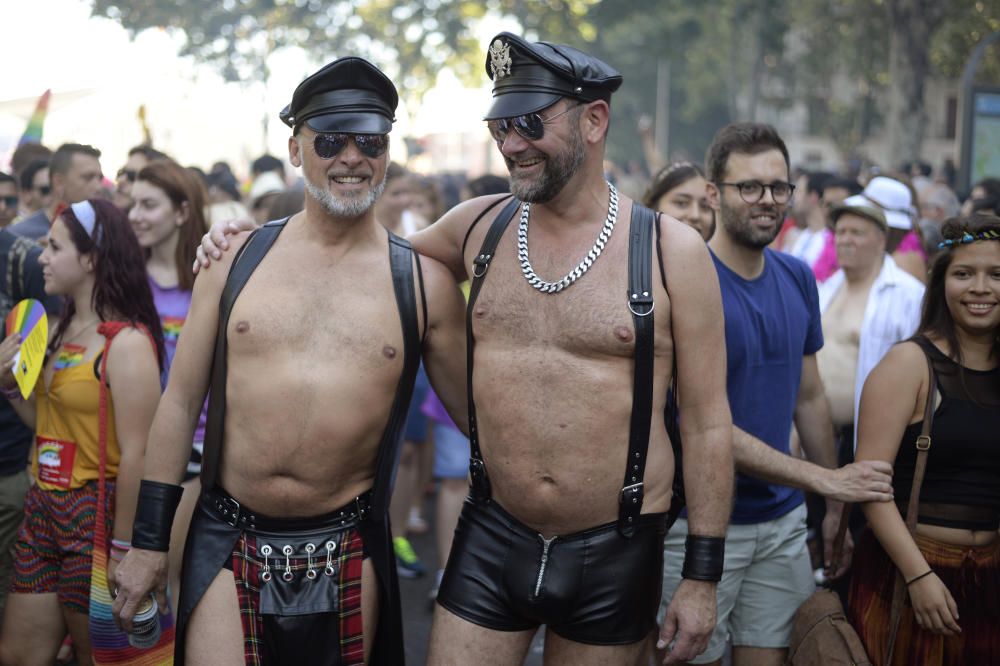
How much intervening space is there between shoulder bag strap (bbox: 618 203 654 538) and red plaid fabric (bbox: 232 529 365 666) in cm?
82

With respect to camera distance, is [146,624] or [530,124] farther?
[146,624]

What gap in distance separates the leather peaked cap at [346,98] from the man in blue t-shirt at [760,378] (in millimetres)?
1394

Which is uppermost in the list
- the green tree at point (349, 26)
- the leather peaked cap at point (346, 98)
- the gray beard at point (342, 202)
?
the green tree at point (349, 26)

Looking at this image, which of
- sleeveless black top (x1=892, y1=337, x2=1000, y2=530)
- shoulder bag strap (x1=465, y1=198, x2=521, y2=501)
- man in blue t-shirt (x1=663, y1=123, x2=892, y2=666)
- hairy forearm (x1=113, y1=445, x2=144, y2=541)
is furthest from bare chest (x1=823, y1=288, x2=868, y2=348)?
hairy forearm (x1=113, y1=445, x2=144, y2=541)

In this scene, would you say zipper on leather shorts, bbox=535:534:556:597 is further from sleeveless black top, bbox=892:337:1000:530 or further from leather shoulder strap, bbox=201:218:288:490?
sleeveless black top, bbox=892:337:1000:530

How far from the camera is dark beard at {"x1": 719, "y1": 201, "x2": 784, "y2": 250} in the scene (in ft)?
13.6

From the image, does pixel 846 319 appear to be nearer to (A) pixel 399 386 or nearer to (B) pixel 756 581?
(B) pixel 756 581

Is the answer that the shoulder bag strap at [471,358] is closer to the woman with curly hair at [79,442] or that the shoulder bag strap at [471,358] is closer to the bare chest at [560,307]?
the bare chest at [560,307]

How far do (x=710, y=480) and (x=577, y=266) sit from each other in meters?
0.74

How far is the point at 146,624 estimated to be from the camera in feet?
11.5

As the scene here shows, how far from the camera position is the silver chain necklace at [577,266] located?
3361 mm

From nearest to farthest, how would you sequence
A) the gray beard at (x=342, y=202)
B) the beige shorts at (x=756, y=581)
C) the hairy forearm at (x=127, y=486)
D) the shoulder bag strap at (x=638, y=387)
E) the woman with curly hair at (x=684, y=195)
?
the shoulder bag strap at (x=638, y=387)
the gray beard at (x=342, y=202)
the hairy forearm at (x=127, y=486)
the beige shorts at (x=756, y=581)
the woman with curly hair at (x=684, y=195)

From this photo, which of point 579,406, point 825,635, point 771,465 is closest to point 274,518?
point 579,406

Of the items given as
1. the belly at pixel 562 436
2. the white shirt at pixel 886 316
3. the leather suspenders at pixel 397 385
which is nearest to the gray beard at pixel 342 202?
the leather suspenders at pixel 397 385
